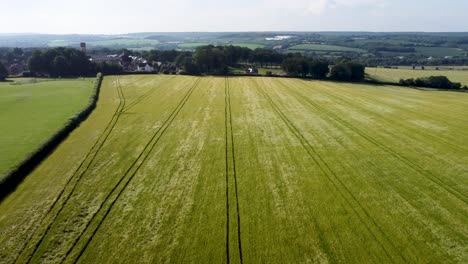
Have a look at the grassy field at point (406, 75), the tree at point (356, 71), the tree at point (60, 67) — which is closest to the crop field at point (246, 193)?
the tree at point (356, 71)

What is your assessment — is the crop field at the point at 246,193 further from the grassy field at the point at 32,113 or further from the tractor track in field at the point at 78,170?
the grassy field at the point at 32,113

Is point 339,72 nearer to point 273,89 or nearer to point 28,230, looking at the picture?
point 273,89

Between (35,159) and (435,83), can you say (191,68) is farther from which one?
(35,159)

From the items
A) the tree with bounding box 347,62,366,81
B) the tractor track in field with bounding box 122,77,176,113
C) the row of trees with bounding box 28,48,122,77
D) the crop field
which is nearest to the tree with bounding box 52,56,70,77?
the row of trees with bounding box 28,48,122,77

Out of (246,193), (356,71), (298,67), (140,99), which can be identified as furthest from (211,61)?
(246,193)

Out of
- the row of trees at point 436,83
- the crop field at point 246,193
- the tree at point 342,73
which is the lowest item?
the crop field at point 246,193

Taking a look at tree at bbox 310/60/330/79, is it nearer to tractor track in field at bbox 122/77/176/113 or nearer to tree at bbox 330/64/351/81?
tree at bbox 330/64/351/81
